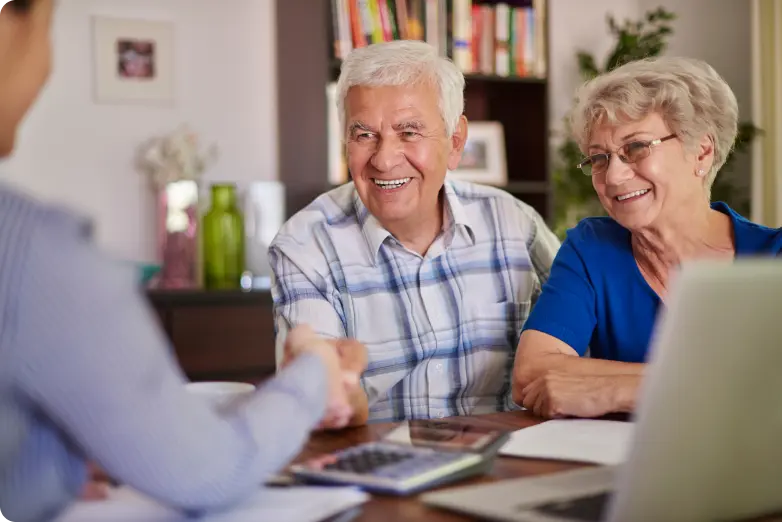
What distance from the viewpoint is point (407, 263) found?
6.75 feet

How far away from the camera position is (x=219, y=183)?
3.66 metres

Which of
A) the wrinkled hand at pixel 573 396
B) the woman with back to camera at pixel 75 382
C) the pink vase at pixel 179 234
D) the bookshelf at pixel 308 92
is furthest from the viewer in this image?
the bookshelf at pixel 308 92

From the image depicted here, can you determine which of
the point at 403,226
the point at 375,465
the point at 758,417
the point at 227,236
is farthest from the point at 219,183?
the point at 758,417

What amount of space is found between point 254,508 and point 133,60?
3.03m

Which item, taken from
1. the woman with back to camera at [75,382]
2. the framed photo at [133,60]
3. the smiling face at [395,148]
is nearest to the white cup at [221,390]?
the woman with back to camera at [75,382]

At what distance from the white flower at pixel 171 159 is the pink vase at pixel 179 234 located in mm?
47

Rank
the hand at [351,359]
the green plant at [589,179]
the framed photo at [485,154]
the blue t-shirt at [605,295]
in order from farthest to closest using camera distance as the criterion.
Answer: the green plant at [589,179]
the framed photo at [485,154]
the blue t-shirt at [605,295]
the hand at [351,359]

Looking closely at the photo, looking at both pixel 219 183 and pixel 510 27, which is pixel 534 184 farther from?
pixel 219 183

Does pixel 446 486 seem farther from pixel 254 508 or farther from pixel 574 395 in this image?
pixel 574 395

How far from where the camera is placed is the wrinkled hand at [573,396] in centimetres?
146

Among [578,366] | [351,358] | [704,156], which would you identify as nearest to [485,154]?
[704,156]

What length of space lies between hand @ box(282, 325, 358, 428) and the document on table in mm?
88

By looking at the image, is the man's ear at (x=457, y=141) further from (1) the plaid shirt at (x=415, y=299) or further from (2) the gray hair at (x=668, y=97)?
(2) the gray hair at (x=668, y=97)

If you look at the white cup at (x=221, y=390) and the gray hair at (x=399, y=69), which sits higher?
the gray hair at (x=399, y=69)
